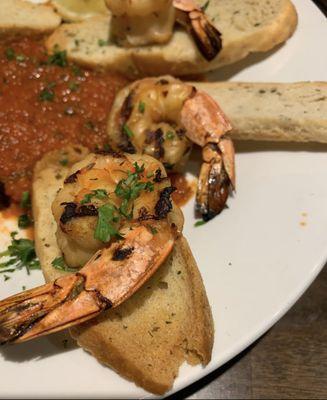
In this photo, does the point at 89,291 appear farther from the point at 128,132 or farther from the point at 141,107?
the point at 141,107

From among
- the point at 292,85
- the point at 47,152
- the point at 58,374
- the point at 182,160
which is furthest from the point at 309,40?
the point at 58,374

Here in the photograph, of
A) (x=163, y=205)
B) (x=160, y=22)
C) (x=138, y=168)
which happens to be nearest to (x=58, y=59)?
(x=160, y=22)

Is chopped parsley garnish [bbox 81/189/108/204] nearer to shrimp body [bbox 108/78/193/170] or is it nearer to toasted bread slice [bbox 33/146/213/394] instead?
toasted bread slice [bbox 33/146/213/394]

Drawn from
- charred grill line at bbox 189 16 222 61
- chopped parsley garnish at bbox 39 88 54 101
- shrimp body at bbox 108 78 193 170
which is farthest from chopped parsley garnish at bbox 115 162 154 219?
charred grill line at bbox 189 16 222 61

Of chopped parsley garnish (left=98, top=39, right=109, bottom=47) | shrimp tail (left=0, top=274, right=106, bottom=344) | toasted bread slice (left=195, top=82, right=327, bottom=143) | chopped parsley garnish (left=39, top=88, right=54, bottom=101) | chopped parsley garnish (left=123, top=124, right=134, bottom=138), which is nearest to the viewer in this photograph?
shrimp tail (left=0, top=274, right=106, bottom=344)

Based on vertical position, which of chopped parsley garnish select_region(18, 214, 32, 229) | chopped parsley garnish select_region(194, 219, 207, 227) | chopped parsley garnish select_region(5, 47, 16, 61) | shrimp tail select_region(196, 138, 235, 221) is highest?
chopped parsley garnish select_region(5, 47, 16, 61)

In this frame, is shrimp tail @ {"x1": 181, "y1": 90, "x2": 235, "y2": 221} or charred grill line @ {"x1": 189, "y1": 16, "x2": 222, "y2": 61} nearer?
shrimp tail @ {"x1": 181, "y1": 90, "x2": 235, "y2": 221}

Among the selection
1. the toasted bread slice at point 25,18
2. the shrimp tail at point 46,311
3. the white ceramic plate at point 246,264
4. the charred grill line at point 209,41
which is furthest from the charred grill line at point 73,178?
the toasted bread slice at point 25,18
